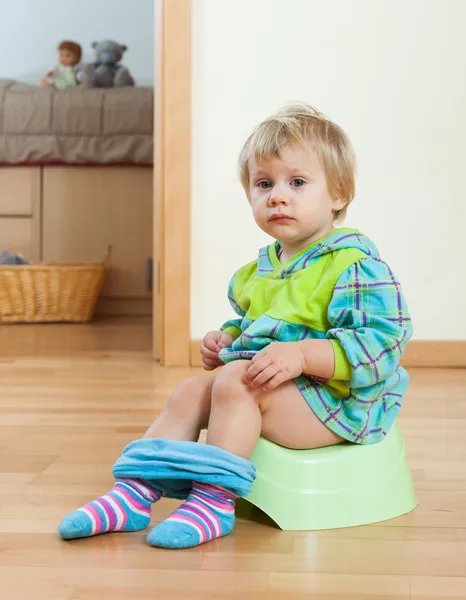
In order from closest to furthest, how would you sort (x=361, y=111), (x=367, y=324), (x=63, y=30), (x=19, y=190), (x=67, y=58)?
(x=367, y=324) → (x=361, y=111) → (x=19, y=190) → (x=67, y=58) → (x=63, y=30)

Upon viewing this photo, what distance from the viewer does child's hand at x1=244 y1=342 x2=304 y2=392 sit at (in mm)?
873

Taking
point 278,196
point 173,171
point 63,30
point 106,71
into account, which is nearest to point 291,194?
point 278,196

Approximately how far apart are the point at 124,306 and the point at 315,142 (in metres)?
2.32

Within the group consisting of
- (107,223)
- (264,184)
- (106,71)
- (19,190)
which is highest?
(106,71)

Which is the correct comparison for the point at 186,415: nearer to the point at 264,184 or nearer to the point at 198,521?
the point at 198,521

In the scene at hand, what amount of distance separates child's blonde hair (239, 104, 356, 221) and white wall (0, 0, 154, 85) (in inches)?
127

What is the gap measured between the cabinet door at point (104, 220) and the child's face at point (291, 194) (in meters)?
2.22

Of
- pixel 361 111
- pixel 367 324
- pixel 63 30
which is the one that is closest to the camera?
pixel 367 324

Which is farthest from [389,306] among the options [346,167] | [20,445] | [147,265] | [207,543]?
[147,265]

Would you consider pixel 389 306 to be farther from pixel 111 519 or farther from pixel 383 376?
pixel 111 519

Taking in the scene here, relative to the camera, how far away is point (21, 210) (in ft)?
10.5

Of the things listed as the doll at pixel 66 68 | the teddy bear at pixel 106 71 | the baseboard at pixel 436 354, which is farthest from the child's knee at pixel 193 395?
the doll at pixel 66 68

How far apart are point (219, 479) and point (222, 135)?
1272 mm

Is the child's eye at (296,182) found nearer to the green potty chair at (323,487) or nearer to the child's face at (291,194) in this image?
the child's face at (291,194)
